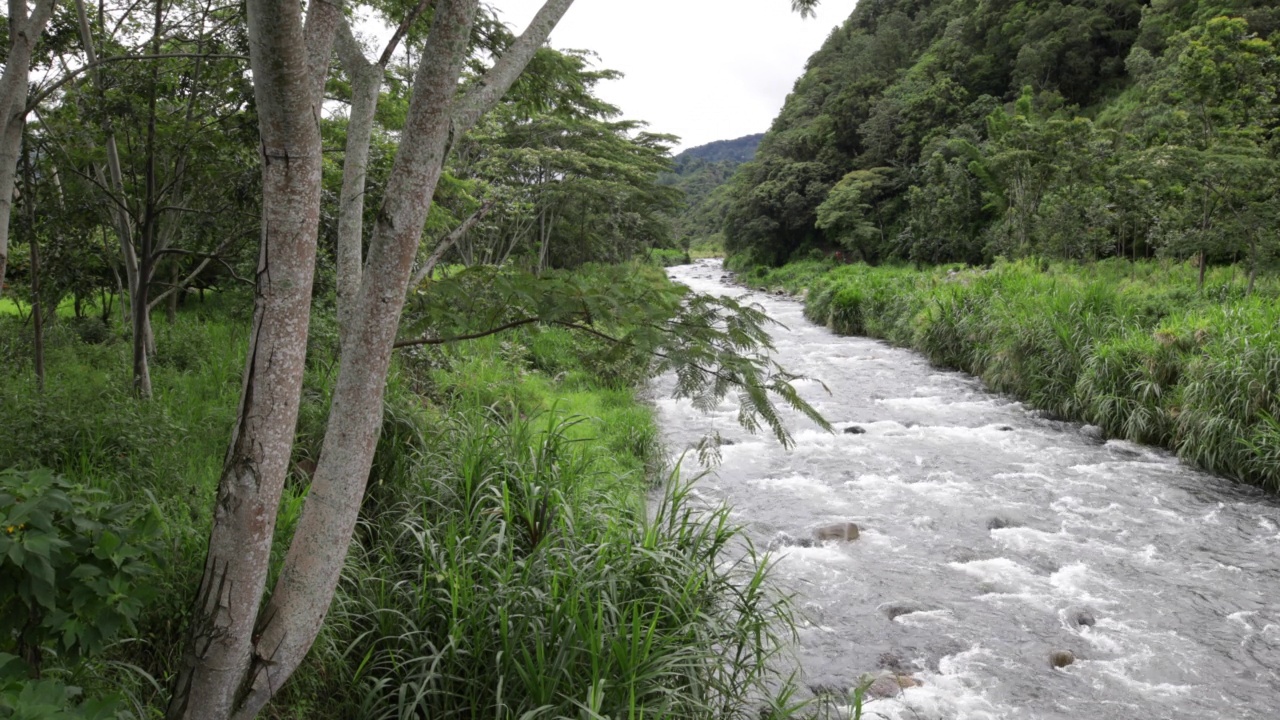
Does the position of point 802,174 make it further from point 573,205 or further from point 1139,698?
point 1139,698

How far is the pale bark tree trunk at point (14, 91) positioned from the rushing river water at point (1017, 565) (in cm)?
367

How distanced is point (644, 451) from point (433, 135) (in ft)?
20.6

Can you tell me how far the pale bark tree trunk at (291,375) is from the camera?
219cm

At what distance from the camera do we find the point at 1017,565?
6480 millimetres

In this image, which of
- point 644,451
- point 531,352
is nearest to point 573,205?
point 531,352

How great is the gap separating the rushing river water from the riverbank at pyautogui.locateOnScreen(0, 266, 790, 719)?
43.2 inches

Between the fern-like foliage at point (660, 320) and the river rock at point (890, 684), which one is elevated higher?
the fern-like foliage at point (660, 320)

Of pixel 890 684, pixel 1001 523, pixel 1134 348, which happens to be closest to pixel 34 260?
pixel 890 684

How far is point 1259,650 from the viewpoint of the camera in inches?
205

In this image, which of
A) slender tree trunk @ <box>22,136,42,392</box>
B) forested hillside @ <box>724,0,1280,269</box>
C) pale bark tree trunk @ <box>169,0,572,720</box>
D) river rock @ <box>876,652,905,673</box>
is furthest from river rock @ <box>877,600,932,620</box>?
forested hillside @ <box>724,0,1280,269</box>

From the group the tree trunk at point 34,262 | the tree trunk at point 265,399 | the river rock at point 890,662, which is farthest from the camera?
the tree trunk at point 34,262

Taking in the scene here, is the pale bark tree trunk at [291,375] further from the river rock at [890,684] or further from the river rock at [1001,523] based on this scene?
the river rock at [1001,523]

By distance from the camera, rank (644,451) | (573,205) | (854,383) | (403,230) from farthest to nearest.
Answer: (573,205), (854,383), (644,451), (403,230)

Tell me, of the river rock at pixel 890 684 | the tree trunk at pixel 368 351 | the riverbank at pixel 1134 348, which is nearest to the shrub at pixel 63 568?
the tree trunk at pixel 368 351
